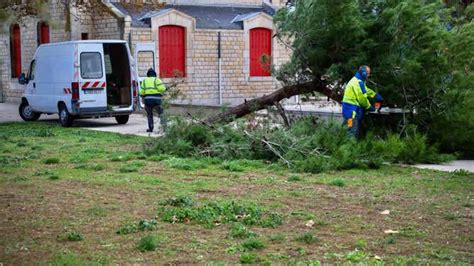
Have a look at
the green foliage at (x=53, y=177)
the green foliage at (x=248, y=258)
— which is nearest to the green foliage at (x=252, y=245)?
the green foliage at (x=248, y=258)

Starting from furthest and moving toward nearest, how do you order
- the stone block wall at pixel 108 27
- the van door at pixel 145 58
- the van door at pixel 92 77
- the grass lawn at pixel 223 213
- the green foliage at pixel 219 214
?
1. the stone block wall at pixel 108 27
2. the van door at pixel 145 58
3. the van door at pixel 92 77
4. the green foliage at pixel 219 214
5. the grass lawn at pixel 223 213

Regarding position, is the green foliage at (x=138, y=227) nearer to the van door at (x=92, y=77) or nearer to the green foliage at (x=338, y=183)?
the green foliage at (x=338, y=183)

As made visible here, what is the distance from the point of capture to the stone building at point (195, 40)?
88.0 feet

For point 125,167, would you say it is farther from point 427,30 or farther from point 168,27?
point 168,27

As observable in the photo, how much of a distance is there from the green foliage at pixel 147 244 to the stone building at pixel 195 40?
19.1 metres

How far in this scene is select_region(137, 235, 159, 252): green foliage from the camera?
6.64 m

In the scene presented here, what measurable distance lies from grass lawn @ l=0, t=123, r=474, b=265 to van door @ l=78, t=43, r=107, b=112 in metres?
6.90

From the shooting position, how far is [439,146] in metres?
13.8

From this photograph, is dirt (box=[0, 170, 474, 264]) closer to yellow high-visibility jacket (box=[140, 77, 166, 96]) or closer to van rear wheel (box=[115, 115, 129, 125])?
yellow high-visibility jacket (box=[140, 77, 166, 96])

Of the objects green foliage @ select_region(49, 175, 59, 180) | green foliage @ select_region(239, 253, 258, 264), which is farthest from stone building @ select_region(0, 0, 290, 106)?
green foliage @ select_region(239, 253, 258, 264)

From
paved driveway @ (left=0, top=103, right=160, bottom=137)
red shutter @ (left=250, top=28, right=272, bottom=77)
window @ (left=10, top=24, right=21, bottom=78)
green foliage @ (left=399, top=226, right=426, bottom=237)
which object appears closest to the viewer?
green foliage @ (left=399, top=226, right=426, bottom=237)

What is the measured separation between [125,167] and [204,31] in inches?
676

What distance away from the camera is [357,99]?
1355 cm

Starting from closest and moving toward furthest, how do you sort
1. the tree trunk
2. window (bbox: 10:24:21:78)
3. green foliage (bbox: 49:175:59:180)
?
green foliage (bbox: 49:175:59:180), the tree trunk, window (bbox: 10:24:21:78)
